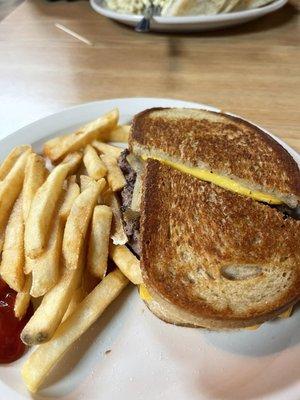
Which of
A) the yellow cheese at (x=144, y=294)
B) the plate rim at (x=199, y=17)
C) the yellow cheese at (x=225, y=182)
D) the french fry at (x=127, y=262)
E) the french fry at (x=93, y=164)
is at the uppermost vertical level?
the plate rim at (x=199, y=17)

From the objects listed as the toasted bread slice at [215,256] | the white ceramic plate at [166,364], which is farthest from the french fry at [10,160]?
the white ceramic plate at [166,364]

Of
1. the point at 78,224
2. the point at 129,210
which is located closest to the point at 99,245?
the point at 78,224

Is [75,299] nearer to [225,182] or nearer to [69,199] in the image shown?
[69,199]

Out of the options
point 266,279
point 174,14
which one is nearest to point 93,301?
point 266,279

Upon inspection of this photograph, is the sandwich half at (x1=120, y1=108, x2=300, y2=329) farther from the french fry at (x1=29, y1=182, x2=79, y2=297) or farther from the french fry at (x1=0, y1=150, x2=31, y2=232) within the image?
the french fry at (x1=0, y1=150, x2=31, y2=232)

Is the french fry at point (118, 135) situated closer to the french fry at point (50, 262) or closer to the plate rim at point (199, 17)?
the french fry at point (50, 262)

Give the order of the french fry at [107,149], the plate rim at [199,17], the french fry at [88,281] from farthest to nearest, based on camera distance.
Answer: the plate rim at [199,17] → the french fry at [107,149] → the french fry at [88,281]

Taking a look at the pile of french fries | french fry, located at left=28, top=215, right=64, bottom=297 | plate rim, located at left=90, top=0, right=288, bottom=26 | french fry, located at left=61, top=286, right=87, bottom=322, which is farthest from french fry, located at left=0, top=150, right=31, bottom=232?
plate rim, located at left=90, top=0, right=288, bottom=26
